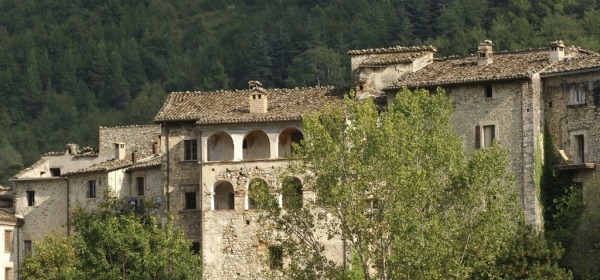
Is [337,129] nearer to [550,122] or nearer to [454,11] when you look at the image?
[550,122]

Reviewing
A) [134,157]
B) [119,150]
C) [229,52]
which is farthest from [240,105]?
[229,52]

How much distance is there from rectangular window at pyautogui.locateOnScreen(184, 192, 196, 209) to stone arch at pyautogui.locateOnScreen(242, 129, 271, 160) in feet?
9.56

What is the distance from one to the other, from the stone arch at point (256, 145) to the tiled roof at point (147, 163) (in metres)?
6.81

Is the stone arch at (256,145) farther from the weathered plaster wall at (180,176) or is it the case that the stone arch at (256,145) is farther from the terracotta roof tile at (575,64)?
the terracotta roof tile at (575,64)

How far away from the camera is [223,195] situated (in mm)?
79125

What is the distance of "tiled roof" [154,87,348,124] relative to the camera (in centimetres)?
7862

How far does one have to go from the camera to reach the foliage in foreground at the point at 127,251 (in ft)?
251

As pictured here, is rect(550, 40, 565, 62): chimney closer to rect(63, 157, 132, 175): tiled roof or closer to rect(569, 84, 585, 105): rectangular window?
rect(569, 84, 585, 105): rectangular window


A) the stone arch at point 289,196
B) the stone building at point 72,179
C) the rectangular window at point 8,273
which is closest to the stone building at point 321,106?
the stone building at point 72,179

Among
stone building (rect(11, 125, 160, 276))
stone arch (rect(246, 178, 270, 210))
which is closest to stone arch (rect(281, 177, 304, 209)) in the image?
stone arch (rect(246, 178, 270, 210))

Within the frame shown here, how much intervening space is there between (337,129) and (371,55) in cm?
1274

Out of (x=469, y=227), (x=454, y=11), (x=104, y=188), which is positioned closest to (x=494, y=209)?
(x=469, y=227)

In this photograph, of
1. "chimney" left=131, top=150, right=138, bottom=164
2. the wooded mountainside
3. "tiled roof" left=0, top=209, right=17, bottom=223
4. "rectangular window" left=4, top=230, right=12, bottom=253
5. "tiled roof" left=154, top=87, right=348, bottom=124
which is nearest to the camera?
"tiled roof" left=154, top=87, right=348, bottom=124

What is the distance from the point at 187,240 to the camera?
258 ft
